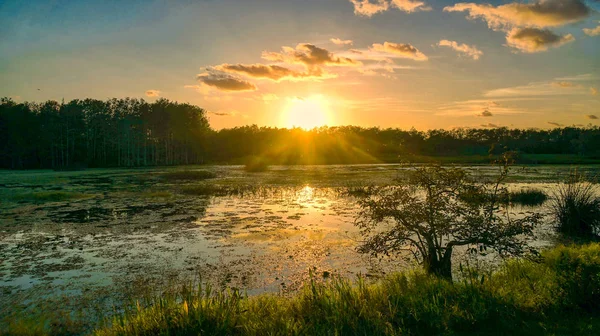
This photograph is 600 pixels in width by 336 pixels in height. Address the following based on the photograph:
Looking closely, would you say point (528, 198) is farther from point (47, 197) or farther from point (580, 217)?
point (47, 197)

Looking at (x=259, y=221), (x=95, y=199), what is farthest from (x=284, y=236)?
(x=95, y=199)

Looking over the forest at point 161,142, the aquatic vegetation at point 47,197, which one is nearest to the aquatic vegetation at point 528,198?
the aquatic vegetation at point 47,197

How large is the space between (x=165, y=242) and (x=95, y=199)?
544 inches

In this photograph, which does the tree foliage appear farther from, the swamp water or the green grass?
the green grass

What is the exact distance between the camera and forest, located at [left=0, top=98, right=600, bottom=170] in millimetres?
68875

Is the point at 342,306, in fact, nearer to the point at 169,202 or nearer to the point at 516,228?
the point at 516,228

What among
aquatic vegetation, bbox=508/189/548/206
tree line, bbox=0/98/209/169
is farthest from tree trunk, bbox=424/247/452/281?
tree line, bbox=0/98/209/169

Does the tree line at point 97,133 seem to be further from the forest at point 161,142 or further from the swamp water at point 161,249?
the swamp water at point 161,249

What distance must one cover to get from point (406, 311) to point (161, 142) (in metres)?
93.9

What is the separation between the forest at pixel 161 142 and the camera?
6888 centimetres

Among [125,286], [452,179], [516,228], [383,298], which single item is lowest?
[125,286]

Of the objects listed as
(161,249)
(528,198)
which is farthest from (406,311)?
(528,198)

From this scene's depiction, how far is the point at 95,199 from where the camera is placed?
23422 millimetres

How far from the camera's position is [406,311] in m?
5.78
